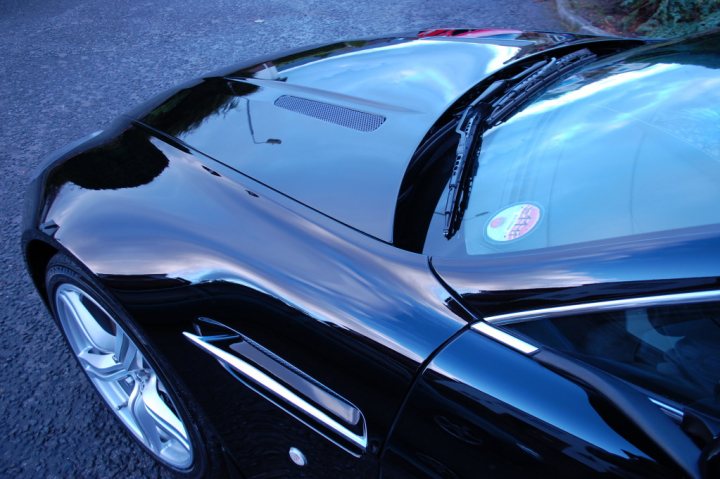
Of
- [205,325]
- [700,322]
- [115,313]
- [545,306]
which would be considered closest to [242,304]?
[205,325]

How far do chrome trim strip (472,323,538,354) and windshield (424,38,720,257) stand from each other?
0.19m

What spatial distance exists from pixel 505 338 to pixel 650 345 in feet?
0.89

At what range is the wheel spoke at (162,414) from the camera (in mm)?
1830

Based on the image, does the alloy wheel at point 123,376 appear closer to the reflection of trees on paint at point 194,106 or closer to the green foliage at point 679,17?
the reflection of trees on paint at point 194,106

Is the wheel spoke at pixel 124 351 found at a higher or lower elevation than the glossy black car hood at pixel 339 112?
lower

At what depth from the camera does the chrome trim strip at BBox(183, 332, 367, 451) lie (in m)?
1.28

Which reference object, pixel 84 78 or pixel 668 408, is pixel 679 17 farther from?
pixel 84 78

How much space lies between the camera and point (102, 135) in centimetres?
216

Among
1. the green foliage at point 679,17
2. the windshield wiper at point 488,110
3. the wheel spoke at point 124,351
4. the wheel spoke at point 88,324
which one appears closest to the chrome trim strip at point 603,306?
the windshield wiper at point 488,110

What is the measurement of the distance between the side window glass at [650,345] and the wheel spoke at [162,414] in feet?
3.80

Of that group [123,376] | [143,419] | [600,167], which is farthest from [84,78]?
[600,167]

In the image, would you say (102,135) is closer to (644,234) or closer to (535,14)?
(644,234)

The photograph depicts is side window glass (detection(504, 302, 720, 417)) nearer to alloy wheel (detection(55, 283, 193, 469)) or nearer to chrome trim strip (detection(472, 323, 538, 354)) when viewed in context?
chrome trim strip (detection(472, 323, 538, 354))

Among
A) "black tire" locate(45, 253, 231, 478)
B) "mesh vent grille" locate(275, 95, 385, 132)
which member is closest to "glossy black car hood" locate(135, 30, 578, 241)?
"mesh vent grille" locate(275, 95, 385, 132)
